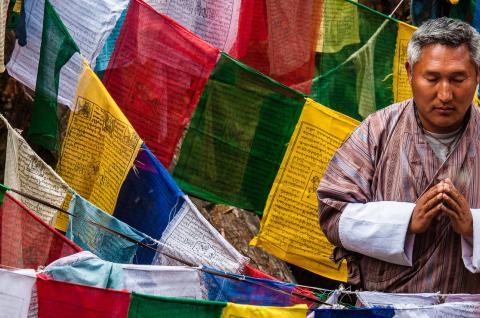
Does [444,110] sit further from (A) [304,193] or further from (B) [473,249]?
(A) [304,193]

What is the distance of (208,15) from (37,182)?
69.3 inches

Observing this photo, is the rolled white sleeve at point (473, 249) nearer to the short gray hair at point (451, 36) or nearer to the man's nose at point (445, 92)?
the man's nose at point (445, 92)

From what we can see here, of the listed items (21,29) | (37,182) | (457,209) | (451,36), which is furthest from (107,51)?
(457,209)

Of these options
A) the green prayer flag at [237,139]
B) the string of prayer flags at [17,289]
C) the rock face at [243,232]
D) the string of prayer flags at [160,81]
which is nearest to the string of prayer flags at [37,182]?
the string of prayer flags at [160,81]

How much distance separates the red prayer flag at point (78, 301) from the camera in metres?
3.02

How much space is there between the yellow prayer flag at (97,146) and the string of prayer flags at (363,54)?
1.60 m

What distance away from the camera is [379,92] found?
5.66m

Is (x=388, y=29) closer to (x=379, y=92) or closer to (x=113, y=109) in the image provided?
(x=379, y=92)

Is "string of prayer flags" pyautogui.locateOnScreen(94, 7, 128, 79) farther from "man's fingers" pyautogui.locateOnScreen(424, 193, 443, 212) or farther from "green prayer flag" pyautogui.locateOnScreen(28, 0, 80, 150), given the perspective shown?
"man's fingers" pyautogui.locateOnScreen(424, 193, 443, 212)

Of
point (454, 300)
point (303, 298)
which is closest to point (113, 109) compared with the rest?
point (303, 298)

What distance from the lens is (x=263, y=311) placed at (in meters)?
3.18

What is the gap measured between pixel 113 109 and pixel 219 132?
80 cm

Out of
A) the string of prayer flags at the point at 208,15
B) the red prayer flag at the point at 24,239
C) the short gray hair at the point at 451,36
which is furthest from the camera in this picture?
the string of prayer flags at the point at 208,15

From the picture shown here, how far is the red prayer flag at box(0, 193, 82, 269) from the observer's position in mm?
3258
